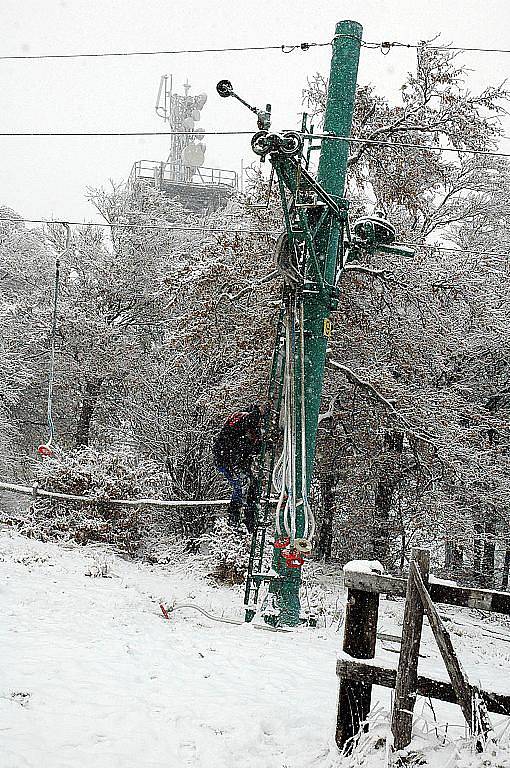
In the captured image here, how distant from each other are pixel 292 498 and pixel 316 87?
1064 cm

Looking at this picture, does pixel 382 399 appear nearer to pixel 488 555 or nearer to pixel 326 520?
pixel 326 520

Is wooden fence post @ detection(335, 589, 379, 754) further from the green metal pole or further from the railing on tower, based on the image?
the railing on tower

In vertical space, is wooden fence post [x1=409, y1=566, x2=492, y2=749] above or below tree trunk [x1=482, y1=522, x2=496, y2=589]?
above

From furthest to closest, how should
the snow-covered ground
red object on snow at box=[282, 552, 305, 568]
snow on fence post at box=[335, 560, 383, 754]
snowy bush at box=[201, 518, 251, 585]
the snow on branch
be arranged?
the snow on branch, snowy bush at box=[201, 518, 251, 585], red object on snow at box=[282, 552, 305, 568], the snow-covered ground, snow on fence post at box=[335, 560, 383, 754]

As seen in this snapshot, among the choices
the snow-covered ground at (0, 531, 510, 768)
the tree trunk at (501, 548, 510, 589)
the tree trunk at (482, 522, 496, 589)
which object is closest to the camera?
the snow-covered ground at (0, 531, 510, 768)

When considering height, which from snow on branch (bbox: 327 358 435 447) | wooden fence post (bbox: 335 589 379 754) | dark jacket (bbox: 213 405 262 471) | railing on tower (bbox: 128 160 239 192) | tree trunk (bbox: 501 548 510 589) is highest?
railing on tower (bbox: 128 160 239 192)

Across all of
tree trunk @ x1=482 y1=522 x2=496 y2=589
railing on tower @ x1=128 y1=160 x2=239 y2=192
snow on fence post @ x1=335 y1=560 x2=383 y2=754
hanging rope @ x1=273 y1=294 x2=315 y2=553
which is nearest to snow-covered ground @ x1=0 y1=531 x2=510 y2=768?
snow on fence post @ x1=335 y1=560 x2=383 y2=754

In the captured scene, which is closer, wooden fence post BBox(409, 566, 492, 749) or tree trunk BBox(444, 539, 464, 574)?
wooden fence post BBox(409, 566, 492, 749)

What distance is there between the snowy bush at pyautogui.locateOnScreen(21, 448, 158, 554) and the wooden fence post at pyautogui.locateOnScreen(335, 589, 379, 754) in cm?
1078

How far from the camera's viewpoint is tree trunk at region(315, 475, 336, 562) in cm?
1767

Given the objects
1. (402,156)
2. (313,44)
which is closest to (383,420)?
(402,156)

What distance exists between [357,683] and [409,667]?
0.48 meters

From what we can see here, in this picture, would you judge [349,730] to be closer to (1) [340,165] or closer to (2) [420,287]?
(1) [340,165]

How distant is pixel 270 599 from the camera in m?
8.89
